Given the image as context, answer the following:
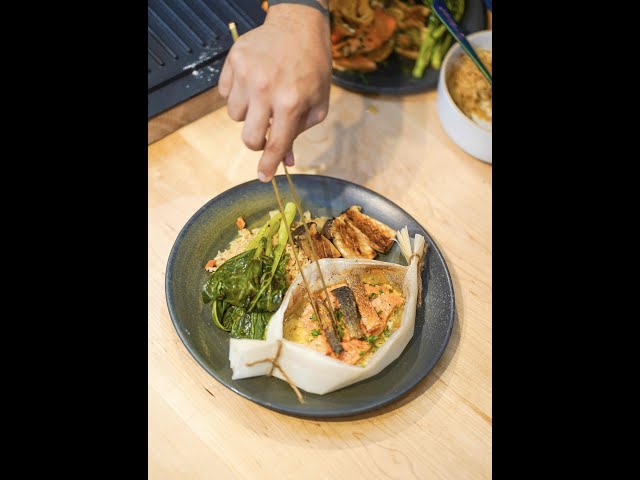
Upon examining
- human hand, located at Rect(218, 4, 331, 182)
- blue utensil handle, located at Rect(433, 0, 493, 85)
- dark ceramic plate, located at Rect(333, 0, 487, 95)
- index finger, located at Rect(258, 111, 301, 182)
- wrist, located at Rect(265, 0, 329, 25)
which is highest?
wrist, located at Rect(265, 0, 329, 25)

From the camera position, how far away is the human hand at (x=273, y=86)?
141 centimetres

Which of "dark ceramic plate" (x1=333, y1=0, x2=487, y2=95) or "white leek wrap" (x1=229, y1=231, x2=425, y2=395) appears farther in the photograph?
"dark ceramic plate" (x1=333, y1=0, x2=487, y2=95)

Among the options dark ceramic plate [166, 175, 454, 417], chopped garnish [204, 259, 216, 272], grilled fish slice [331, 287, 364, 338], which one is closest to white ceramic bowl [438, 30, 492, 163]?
dark ceramic plate [166, 175, 454, 417]

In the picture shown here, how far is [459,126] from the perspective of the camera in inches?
88.0

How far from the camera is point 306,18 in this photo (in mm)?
1576

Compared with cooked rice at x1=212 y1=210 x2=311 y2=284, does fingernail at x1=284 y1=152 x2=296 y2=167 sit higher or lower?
higher

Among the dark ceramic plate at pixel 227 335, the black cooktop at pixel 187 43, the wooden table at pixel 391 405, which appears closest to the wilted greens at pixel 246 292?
the dark ceramic plate at pixel 227 335

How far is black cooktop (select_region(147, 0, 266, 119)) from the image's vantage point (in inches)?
84.5

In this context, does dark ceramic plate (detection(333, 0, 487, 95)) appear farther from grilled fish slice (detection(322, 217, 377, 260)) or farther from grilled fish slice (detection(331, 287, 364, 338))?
grilled fish slice (detection(331, 287, 364, 338))

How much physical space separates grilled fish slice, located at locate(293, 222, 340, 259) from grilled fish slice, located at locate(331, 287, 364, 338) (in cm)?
16

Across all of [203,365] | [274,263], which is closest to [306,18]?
[274,263]

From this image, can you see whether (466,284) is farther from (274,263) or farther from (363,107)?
(363,107)

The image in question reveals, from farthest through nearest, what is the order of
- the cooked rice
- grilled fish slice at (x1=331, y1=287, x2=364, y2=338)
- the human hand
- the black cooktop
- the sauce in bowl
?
the sauce in bowl, the black cooktop, the cooked rice, grilled fish slice at (x1=331, y1=287, x2=364, y2=338), the human hand

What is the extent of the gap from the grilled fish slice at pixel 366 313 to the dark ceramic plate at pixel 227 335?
112 millimetres
